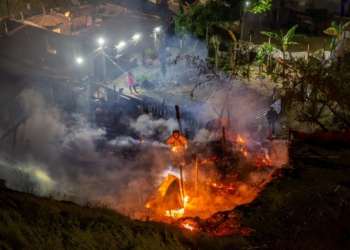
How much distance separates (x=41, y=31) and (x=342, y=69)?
694 inches

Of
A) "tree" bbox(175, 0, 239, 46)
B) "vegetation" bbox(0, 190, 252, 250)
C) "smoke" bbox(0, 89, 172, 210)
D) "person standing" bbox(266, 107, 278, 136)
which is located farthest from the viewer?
"tree" bbox(175, 0, 239, 46)

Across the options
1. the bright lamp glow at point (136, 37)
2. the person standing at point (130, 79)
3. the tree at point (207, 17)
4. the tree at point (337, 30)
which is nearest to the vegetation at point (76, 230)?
the person standing at point (130, 79)

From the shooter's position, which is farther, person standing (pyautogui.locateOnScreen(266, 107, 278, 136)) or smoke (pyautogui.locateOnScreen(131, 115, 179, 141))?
smoke (pyautogui.locateOnScreen(131, 115, 179, 141))

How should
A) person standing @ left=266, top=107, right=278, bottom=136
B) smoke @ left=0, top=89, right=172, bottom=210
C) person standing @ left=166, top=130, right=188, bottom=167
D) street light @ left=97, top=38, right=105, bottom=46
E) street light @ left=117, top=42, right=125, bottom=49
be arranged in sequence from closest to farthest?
person standing @ left=166, top=130, right=188, bottom=167
smoke @ left=0, top=89, right=172, bottom=210
person standing @ left=266, top=107, right=278, bottom=136
street light @ left=97, top=38, right=105, bottom=46
street light @ left=117, top=42, right=125, bottom=49

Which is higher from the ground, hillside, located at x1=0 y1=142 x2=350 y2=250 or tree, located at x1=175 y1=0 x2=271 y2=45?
tree, located at x1=175 y1=0 x2=271 y2=45

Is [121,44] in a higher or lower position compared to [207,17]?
lower

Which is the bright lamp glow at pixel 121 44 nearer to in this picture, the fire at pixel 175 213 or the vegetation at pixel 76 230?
the fire at pixel 175 213

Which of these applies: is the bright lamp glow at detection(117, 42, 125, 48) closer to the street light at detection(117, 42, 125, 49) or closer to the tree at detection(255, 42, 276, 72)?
the street light at detection(117, 42, 125, 49)

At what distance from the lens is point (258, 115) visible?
17.4 meters

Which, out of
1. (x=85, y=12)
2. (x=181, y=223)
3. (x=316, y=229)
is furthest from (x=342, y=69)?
(x=85, y=12)

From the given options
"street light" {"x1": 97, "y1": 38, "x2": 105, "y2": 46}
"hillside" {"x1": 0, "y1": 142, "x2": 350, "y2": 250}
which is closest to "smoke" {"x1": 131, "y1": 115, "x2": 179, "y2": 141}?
"hillside" {"x1": 0, "y1": 142, "x2": 350, "y2": 250}

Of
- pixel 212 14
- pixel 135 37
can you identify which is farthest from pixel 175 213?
pixel 135 37

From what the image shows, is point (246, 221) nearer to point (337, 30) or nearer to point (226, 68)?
point (226, 68)

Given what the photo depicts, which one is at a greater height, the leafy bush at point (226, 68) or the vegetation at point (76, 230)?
the vegetation at point (76, 230)
